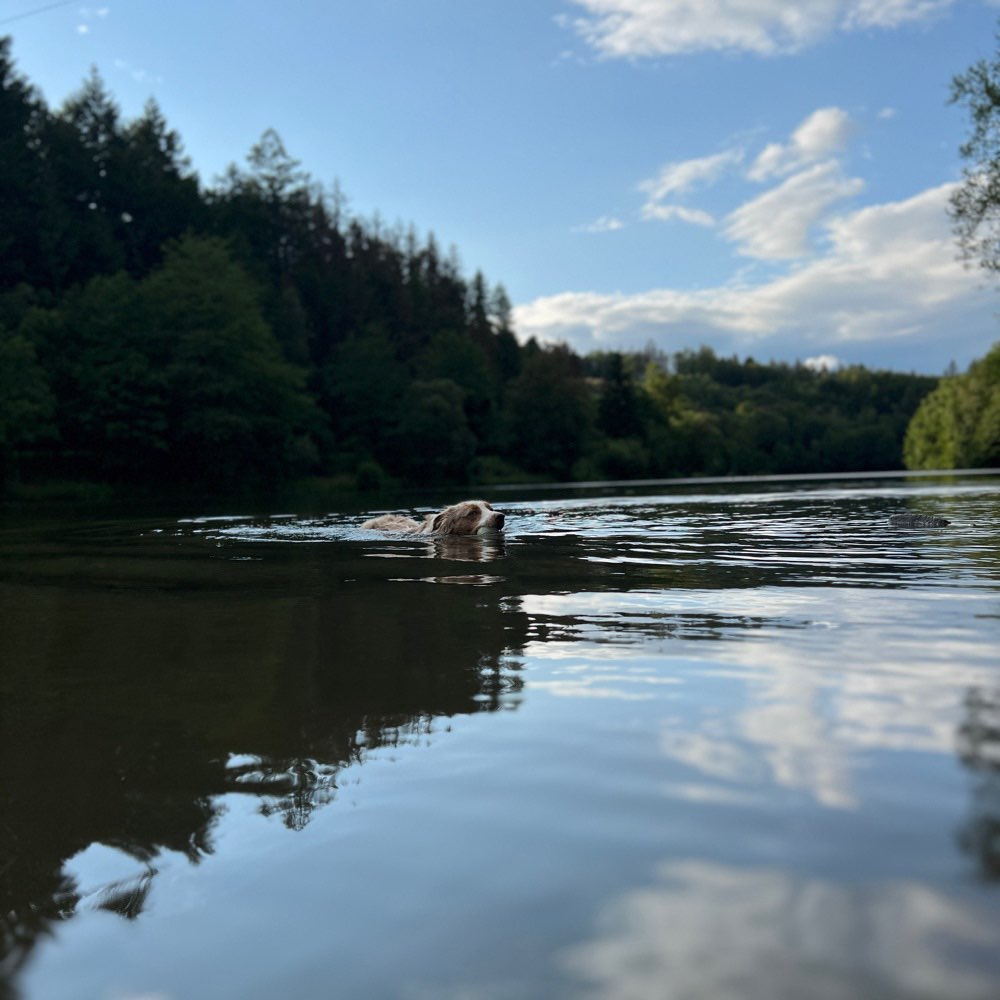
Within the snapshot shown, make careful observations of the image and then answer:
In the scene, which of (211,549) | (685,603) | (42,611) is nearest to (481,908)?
(685,603)

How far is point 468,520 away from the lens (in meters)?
14.5

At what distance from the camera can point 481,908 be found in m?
2.04

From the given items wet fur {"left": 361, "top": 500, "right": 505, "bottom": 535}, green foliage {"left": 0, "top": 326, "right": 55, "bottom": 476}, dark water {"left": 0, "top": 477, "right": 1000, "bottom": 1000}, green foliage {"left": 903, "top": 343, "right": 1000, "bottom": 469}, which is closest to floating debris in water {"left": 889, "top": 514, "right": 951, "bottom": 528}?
wet fur {"left": 361, "top": 500, "right": 505, "bottom": 535}

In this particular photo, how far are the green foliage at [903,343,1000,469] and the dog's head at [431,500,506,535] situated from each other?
73840 millimetres

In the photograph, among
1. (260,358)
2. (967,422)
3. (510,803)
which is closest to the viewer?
(510,803)

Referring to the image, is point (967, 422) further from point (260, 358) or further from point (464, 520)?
point (464, 520)

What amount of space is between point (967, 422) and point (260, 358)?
204 feet

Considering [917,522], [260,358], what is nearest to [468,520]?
[917,522]

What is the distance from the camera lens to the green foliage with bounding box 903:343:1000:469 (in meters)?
77.2

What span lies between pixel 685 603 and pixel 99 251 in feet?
262

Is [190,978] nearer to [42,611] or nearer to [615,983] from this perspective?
[615,983]

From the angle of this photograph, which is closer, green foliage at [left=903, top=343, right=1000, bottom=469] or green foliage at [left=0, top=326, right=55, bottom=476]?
green foliage at [left=0, top=326, right=55, bottom=476]

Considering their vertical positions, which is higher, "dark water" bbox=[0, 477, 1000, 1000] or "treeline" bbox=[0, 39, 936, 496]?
"treeline" bbox=[0, 39, 936, 496]

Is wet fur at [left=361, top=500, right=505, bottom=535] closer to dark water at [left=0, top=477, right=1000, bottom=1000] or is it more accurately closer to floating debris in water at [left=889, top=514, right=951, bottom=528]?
floating debris in water at [left=889, top=514, right=951, bottom=528]
